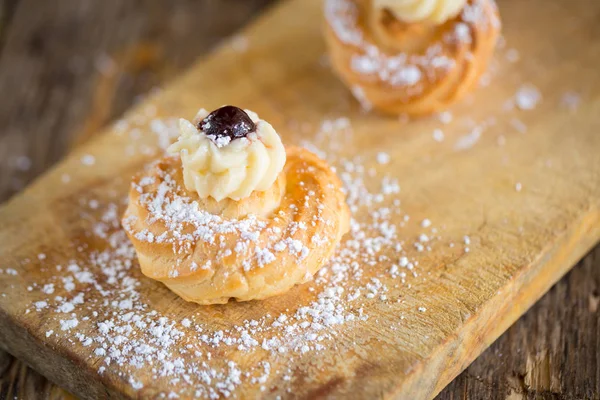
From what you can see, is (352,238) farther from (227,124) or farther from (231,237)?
(227,124)

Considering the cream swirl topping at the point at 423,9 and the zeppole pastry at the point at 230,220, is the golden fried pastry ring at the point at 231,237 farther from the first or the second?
the cream swirl topping at the point at 423,9

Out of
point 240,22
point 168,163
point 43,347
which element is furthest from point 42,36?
point 43,347

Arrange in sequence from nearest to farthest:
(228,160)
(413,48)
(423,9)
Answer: (228,160) → (423,9) → (413,48)

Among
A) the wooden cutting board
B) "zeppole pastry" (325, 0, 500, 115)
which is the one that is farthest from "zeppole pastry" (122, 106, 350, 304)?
"zeppole pastry" (325, 0, 500, 115)

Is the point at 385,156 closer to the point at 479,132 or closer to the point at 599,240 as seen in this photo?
the point at 479,132

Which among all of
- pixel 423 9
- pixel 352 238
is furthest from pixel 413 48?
pixel 352 238

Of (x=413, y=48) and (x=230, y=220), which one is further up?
(x=413, y=48)

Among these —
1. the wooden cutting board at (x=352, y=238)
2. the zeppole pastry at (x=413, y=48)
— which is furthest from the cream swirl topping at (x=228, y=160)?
the zeppole pastry at (x=413, y=48)

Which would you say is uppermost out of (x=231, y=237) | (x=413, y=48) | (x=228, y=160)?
(x=413, y=48)
